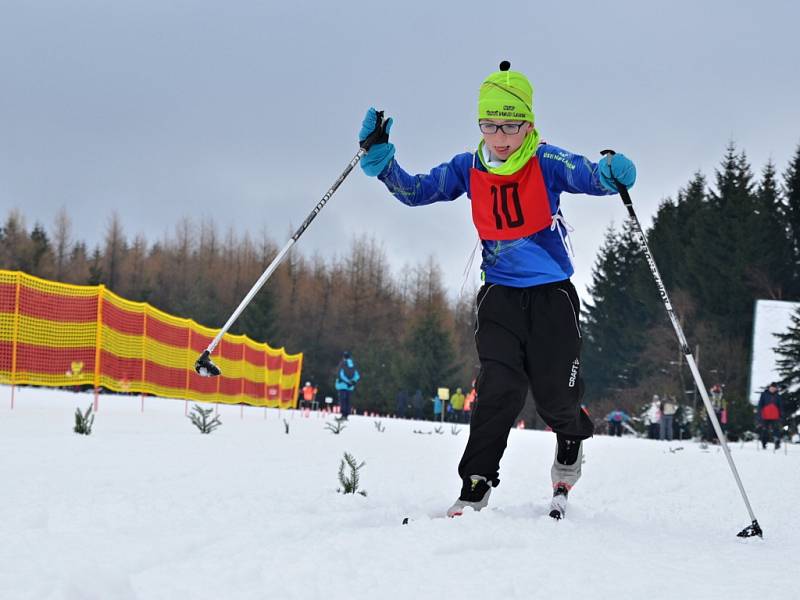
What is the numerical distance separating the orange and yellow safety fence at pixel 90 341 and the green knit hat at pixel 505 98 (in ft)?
27.4

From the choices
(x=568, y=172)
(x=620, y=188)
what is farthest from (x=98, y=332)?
(x=620, y=188)

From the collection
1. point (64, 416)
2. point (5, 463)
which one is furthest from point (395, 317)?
point (5, 463)

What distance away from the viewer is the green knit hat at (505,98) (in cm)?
401

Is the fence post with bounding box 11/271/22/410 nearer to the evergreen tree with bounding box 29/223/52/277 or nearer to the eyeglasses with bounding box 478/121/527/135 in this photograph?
the eyeglasses with bounding box 478/121/527/135

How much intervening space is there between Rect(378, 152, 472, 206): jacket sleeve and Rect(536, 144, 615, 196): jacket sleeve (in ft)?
1.34

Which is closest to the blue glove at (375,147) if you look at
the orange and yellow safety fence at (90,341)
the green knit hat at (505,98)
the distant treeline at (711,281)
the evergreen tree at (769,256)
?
the green knit hat at (505,98)

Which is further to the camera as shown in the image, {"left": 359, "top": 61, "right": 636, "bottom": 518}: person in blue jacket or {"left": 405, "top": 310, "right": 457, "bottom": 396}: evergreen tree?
{"left": 405, "top": 310, "right": 457, "bottom": 396}: evergreen tree

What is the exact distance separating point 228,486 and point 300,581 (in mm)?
2058

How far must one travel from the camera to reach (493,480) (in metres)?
3.87

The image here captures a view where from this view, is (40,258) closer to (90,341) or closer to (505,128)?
(90,341)

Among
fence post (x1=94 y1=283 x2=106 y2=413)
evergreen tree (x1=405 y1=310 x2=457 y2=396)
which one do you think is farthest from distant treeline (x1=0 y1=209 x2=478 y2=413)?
fence post (x1=94 y1=283 x2=106 y2=413)

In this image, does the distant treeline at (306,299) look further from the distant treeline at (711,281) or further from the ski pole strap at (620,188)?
the ski pole strap at (620,188)

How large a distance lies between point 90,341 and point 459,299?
46.1m

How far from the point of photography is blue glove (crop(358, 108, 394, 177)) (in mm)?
4453
